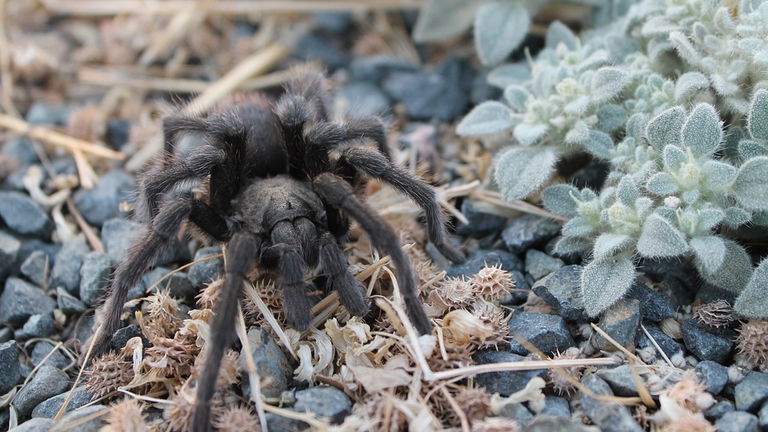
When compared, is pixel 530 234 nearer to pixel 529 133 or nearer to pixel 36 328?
pixel 529 133

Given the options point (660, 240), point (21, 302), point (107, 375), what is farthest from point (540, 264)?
point (21, 302)

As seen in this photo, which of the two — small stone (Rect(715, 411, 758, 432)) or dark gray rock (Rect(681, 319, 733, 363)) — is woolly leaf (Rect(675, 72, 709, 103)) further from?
small stone (Rect(715, 411, 758, 432))

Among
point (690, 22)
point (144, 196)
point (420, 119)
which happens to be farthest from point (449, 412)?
point (420, 119)

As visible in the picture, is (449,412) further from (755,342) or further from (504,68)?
(504,68)

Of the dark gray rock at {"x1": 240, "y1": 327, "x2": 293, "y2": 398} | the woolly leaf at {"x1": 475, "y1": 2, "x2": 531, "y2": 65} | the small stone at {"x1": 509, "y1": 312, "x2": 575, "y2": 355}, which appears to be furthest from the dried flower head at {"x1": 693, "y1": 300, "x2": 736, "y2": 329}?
the woolly leaf at {"x1": 475, "y1": 2, "x2": 531, "y2": 65}

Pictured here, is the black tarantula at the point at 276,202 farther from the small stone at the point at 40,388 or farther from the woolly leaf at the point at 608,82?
the woolly leaf at the point at 608,82
